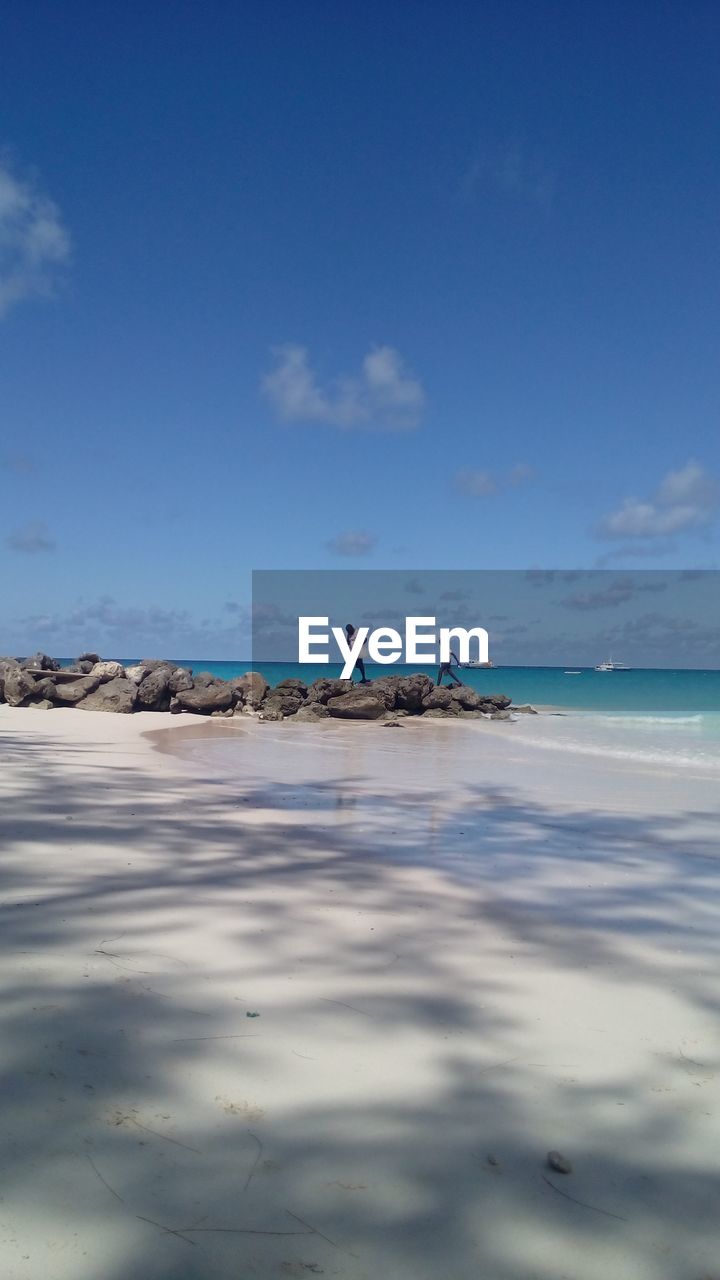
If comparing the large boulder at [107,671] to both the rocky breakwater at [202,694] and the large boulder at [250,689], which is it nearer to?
the rocky breakwater at [202,694]

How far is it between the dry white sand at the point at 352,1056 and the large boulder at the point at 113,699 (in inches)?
455

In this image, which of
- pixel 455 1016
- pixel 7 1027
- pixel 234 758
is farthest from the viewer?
pixel 234 758

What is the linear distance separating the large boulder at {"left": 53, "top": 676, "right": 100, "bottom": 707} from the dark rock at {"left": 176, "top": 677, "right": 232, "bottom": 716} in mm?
1751

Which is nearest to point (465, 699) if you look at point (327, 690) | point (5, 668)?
point (327, 690)

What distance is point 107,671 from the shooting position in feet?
59.4

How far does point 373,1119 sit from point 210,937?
1.29m

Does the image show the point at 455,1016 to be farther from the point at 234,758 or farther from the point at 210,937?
the point at 234,758

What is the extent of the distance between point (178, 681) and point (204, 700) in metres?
0.86

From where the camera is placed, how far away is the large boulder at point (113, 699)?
16.2 meters

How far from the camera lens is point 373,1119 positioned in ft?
6.14

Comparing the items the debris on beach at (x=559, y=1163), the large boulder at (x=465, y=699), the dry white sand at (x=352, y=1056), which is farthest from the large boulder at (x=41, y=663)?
the debris on beach at (x=559, y=1163)

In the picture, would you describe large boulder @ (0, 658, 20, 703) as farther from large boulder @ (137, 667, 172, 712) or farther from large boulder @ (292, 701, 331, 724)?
large boulder @ (292, 701, 331, 724)

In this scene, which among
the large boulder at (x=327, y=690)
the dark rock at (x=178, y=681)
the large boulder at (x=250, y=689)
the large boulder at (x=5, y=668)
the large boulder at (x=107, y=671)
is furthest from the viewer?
the large boulder at (x=250, y=689)

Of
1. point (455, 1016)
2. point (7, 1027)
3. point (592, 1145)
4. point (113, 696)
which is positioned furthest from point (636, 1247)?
point (113, 696)
